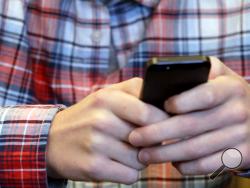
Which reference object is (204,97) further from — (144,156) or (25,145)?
(25,145)

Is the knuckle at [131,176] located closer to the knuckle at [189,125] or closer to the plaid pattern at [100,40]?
the knuckle at [189,125]

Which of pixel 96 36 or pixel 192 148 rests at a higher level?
pixel 96 36

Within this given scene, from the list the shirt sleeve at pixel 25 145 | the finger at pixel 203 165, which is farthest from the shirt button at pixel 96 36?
the finger at pixel 203 165

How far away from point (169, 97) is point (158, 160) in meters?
0.08

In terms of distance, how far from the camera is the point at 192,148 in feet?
1.57

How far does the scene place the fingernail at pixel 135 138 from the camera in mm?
469

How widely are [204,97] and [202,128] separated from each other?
0.04m

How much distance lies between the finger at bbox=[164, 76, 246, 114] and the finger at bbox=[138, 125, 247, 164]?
0.12 ft

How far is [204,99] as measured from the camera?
0.45m

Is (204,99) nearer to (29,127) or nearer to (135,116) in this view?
(135,116)

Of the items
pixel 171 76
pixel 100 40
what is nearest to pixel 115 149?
pixel 171 76

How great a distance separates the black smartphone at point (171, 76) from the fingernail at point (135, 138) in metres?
0.04

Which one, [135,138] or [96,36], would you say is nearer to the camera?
[135,138]

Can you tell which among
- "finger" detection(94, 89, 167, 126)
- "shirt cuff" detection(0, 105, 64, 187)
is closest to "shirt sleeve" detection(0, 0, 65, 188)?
"shirt cuff" detection(0, 105, 64, 187)
